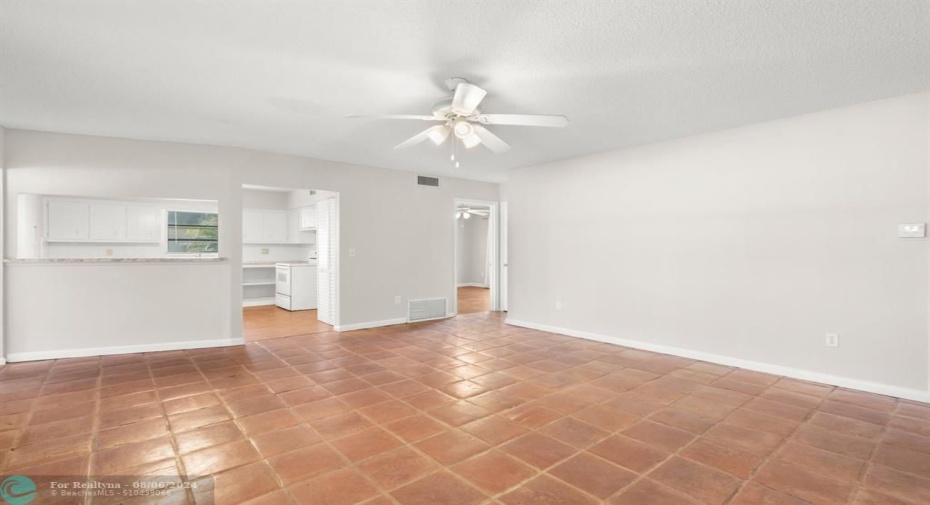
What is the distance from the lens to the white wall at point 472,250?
12.2 metres

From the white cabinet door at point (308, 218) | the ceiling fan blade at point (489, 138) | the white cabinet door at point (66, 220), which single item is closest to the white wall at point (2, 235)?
the white cabinet door at point (66, 220)

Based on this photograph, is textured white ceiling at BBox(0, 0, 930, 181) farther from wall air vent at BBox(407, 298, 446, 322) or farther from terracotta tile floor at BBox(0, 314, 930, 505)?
wall air vent at BBox(407, 298, 446, 322)

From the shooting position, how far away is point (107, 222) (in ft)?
20.7

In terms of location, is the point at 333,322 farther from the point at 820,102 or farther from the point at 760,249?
the point at 820,102

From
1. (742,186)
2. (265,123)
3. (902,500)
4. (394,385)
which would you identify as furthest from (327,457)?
(742,186)

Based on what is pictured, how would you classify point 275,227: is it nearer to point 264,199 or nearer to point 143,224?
point 264,199

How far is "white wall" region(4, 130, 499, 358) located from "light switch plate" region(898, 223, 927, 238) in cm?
525

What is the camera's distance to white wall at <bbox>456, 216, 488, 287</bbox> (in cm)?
1216

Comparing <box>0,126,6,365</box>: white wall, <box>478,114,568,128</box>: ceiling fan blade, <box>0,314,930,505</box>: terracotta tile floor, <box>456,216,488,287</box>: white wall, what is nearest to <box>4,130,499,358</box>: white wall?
<box>0,126,6,365</box>: white wall

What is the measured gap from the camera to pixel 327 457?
234cm

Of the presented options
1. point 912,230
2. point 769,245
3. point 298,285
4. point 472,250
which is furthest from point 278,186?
point 472,250

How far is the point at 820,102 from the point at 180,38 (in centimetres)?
470

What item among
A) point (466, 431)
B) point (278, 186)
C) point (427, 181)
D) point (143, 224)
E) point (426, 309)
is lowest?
point (466, 431)

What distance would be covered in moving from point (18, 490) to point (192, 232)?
19.6 feet
